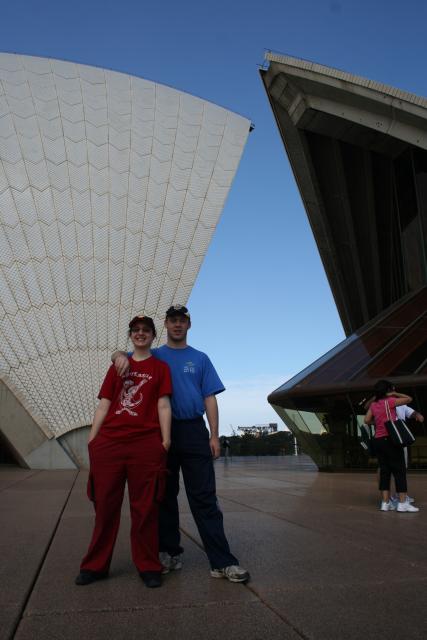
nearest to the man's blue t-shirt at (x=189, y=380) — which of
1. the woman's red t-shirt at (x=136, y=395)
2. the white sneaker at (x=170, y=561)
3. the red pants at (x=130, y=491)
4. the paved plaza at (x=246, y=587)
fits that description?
the woman's red t-shirt at (x=136, y=395)

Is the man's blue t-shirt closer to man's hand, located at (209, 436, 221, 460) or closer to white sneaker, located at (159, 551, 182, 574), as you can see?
man's hand, located at (209, 436, 221, 460)

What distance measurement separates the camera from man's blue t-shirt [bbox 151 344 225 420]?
3457 mm

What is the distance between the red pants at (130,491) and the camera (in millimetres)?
3123

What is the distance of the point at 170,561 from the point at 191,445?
0.68 metres

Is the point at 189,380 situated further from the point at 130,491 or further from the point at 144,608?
the point at 144,608

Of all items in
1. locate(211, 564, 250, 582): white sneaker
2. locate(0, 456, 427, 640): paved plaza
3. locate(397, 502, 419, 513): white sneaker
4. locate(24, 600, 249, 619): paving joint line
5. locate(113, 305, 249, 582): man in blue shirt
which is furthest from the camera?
locate(397, 502, 419, 513): white sneaker

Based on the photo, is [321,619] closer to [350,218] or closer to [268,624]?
[268,624]

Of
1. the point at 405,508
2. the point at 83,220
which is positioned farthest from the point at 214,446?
the point at 83,220

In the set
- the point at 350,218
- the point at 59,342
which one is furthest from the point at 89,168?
the point at 350,218

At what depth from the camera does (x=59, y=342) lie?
56.5 feet

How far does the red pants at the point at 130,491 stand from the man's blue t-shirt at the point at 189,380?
0.25 m

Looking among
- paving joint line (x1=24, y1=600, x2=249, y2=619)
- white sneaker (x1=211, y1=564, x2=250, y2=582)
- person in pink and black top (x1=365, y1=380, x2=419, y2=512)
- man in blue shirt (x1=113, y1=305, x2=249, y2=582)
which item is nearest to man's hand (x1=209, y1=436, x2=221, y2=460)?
man in blue shirt (x1=113, y1=305, x2=249, y2=582)

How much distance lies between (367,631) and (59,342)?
52.0ft

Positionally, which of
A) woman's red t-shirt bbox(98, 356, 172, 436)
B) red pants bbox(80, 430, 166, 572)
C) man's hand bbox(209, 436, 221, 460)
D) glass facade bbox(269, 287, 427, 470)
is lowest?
red pants bbox(80, 430, 166, 572)
